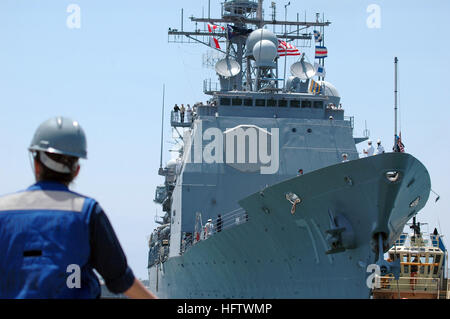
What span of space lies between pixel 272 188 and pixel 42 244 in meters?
11.1

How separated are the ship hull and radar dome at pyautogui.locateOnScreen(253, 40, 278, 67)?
710cm

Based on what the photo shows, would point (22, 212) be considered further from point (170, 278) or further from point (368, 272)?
point (170, 278)

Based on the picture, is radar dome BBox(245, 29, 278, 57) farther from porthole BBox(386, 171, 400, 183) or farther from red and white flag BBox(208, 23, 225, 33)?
porthole BBox(386, 171, 400, 183)

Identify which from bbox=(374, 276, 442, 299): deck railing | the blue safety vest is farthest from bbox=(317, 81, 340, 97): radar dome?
the blue safety vest

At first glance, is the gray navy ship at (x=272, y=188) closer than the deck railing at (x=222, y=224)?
Yes

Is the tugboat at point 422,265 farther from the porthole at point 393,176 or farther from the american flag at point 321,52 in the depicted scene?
the american flag at point 321,52

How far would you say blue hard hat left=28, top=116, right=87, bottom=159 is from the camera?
2928 mm

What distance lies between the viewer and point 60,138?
2943 mm

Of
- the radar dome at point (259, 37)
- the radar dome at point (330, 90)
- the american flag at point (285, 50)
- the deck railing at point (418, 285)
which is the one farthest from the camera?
the radar dome at point (330, 90)

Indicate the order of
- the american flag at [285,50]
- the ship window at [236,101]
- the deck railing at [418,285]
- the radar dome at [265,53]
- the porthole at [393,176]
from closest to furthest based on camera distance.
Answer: the porthole at [393,176]
the deck railing at [418,285]
the ship window at [236,101]
the radar dome at [265,53]
the american flag at [285,50]

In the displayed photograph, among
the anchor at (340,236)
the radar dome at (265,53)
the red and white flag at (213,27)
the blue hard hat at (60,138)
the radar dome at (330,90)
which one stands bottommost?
the anchor at (340,236)

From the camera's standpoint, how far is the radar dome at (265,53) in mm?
21656

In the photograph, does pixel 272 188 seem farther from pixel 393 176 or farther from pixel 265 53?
pixel 265 53

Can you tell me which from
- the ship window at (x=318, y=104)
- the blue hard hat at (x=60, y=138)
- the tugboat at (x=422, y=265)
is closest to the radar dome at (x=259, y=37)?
the ship window at (x=318, y=104)
